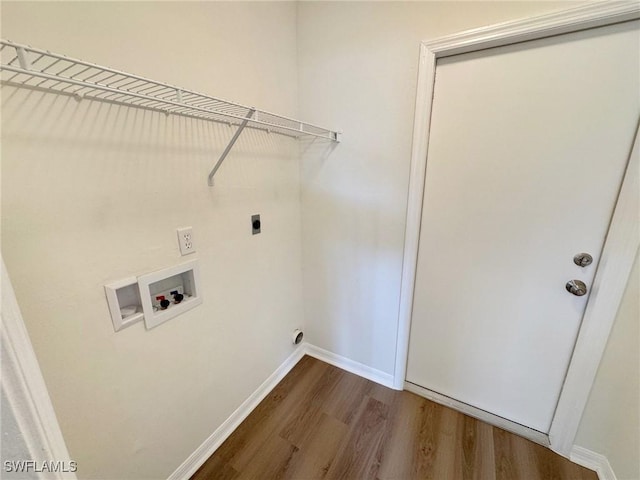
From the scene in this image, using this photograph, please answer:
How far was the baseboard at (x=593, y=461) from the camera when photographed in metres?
1.23

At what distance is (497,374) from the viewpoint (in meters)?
1.51

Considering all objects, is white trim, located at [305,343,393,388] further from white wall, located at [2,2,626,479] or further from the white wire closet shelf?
the white wire closet shelf

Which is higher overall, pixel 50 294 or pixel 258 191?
pixel 258 191

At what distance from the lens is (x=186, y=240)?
111cm

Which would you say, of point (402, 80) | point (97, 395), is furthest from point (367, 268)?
point (97, 395)

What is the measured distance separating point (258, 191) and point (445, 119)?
1066mm

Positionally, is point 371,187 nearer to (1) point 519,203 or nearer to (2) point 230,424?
(1) point 519,203

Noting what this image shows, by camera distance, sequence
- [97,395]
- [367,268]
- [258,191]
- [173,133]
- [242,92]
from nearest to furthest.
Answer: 1. [97,395]
2. [173,133]
3. [242,92]
4. [258,191]
5. [367,268]

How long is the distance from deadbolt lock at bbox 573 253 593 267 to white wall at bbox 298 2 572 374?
2.60ft

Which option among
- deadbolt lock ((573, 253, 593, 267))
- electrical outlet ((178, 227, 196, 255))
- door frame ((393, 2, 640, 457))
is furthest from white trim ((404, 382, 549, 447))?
electrical outlet ((178, 227, 196, 255))

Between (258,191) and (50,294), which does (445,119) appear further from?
(50,294)

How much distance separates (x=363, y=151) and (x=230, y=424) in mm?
1771

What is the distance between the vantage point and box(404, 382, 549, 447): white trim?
1455mm

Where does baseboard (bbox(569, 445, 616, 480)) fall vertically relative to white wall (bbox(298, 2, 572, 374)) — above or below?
below
